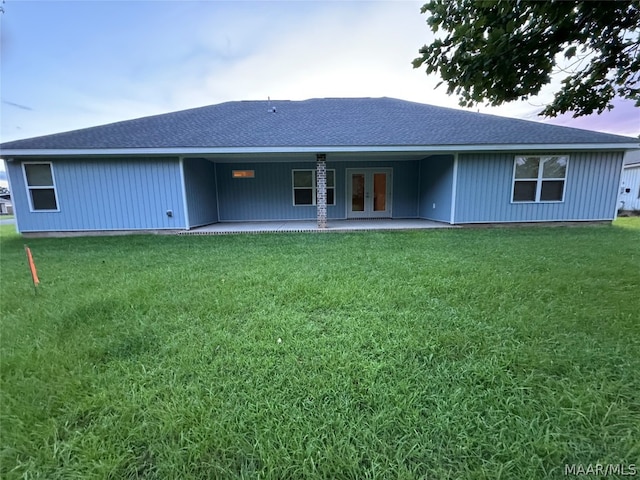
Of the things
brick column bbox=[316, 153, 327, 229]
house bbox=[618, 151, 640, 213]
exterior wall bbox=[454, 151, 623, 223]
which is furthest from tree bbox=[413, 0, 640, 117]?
house bbox=[618, 151, 640, 213]

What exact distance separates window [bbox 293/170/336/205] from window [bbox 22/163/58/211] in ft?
23.8

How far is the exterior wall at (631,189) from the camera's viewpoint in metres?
13.7

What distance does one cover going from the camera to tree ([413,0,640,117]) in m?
2.65

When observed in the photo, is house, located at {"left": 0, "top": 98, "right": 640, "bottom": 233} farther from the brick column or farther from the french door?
the french door

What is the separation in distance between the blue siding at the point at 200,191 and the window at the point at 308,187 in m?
3.03

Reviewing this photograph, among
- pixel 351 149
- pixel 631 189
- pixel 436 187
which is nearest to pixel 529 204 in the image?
pixel 436 187

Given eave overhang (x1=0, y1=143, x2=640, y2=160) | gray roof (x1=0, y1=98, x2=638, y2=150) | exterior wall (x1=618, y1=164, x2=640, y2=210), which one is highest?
gray roof (x1=0, y1=98, x2=638, y2=150)

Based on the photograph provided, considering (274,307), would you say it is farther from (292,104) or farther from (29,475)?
(292,104)

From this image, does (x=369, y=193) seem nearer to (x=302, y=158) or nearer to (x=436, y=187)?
(x=436, y=187)

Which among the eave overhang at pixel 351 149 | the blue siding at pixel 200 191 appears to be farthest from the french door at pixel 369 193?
the blue siding at pixel 200 191

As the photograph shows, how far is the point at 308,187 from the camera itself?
10562mm

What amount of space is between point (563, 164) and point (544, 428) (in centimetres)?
966

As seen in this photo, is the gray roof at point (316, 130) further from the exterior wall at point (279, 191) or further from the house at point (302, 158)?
the exterior wall at point (279, 191)

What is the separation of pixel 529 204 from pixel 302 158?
7380 millimetres
